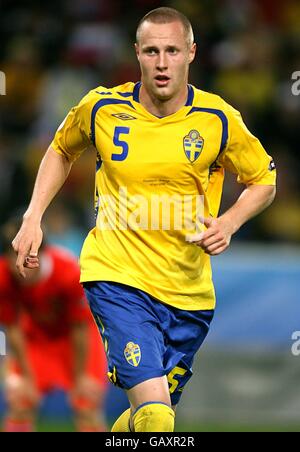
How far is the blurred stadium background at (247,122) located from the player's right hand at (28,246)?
457 cm

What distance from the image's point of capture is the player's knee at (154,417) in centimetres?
532

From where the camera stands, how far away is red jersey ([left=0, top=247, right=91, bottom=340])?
28.2 ft

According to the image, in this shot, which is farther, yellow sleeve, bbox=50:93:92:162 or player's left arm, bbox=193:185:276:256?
yellow sleeve, bbox=50:93:92:162

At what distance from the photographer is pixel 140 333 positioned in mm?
5500

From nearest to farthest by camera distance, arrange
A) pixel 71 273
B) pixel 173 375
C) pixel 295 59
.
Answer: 1. pixel 173 375
2. pixel 71 273
3. pixel 295 59

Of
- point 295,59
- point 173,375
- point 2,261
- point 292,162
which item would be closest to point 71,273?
point 2,261

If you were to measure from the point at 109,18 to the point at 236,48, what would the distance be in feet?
5.97

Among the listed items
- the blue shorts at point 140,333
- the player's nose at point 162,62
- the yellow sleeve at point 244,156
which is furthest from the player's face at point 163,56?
the blue shorts at point 140,333

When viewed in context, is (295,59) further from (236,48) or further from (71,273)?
(71,273)

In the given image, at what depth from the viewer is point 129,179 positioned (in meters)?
5.67

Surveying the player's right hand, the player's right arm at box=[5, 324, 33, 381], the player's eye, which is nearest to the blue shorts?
the player's right hand

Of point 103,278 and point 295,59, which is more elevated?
point 295,59

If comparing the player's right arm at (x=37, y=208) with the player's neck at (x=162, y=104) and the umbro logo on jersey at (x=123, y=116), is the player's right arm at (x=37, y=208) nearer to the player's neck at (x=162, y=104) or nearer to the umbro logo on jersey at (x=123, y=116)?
the umbro logo on jersey at (x=123, y=116)

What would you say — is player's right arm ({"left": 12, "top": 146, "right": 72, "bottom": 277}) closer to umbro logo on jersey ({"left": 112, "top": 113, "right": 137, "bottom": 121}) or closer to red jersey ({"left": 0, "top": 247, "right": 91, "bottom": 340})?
umbro logo on jersey ({"left": 112, "top": 113, "right": 137, "bottom": 121})
